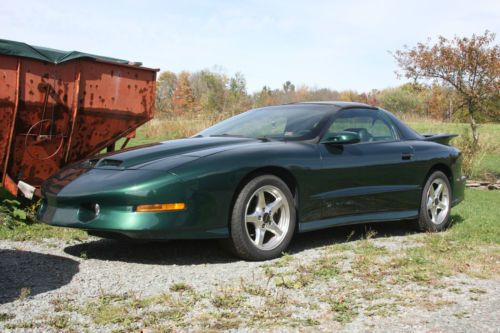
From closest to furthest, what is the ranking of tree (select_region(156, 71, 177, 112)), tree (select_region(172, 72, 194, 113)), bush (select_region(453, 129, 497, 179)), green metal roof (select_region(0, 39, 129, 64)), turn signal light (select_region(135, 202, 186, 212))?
turn signal light (select_region(135, 202, 186, 212))
green metal roof (select_region(0, 39, 129, 64))
bush (select_region(453, 129, 497, 179))
tree (select_region(172, 72, 194, 113))
tree (select_region(156, 71, 177, 112))

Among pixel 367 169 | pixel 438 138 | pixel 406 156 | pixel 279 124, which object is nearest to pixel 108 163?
pixel 279 124

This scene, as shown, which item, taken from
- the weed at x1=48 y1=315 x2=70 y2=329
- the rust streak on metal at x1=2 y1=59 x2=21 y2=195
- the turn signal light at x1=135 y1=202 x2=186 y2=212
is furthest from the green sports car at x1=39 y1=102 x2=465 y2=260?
the rust streak on metal at x1=2 y1=59 x2=21 y2=195

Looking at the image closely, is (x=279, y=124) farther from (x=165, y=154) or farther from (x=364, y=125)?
(x=165, y=154)

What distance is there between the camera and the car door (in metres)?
6.14

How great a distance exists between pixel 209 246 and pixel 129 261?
0.92 m

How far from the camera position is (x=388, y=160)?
6766mm

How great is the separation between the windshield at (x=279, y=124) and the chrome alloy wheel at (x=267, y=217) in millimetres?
808

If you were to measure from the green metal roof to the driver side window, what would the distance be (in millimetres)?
3213

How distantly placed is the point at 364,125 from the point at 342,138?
0.91m

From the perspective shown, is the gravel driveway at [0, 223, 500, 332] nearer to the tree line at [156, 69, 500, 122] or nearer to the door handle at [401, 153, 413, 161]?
the door handle at [401, 153, 413, 161]

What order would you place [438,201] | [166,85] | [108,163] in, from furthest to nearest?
[166,85], [438,201], [108,163]

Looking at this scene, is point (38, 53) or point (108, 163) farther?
point (38, 53)

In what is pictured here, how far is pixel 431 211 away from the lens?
24.3 feet

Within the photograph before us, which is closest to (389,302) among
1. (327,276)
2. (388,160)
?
(327,276)
